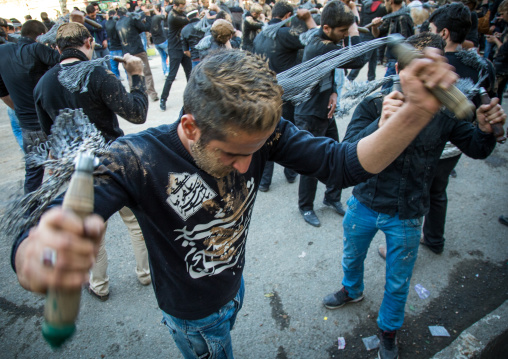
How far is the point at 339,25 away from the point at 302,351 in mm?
3093

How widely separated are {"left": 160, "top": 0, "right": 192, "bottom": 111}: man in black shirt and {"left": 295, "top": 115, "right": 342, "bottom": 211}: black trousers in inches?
181

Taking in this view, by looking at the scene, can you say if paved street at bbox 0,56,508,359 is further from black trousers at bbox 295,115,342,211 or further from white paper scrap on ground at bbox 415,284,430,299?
black trousers at bbox 295,115,342,211

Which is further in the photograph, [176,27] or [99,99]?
[176,27]

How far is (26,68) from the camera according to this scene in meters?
3.29

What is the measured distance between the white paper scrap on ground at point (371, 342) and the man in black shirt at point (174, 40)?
6507mm

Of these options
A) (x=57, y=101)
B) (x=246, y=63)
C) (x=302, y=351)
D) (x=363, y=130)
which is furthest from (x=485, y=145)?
(x=57, y=101)

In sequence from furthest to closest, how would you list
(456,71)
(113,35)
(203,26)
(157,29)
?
(157,29) < (113,35) < (203,26) < (456,71)

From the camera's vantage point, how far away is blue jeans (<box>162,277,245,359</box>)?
1.48 meters

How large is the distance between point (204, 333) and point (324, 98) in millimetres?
2816

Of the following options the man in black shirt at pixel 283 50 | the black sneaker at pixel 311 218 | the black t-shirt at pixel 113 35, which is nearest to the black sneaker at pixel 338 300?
the black sneaker at pixel 311 218

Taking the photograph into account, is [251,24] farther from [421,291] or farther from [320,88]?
[421,291]

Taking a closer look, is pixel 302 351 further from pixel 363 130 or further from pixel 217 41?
pixel 217 41

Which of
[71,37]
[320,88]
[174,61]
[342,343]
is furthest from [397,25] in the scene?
[342,343]

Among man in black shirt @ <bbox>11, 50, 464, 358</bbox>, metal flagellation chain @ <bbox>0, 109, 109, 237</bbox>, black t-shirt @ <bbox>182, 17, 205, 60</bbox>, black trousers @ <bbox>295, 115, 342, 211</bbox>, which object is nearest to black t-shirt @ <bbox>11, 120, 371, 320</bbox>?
man in black shirt @ <bbox>11, 50, 464, 358</bbox>
